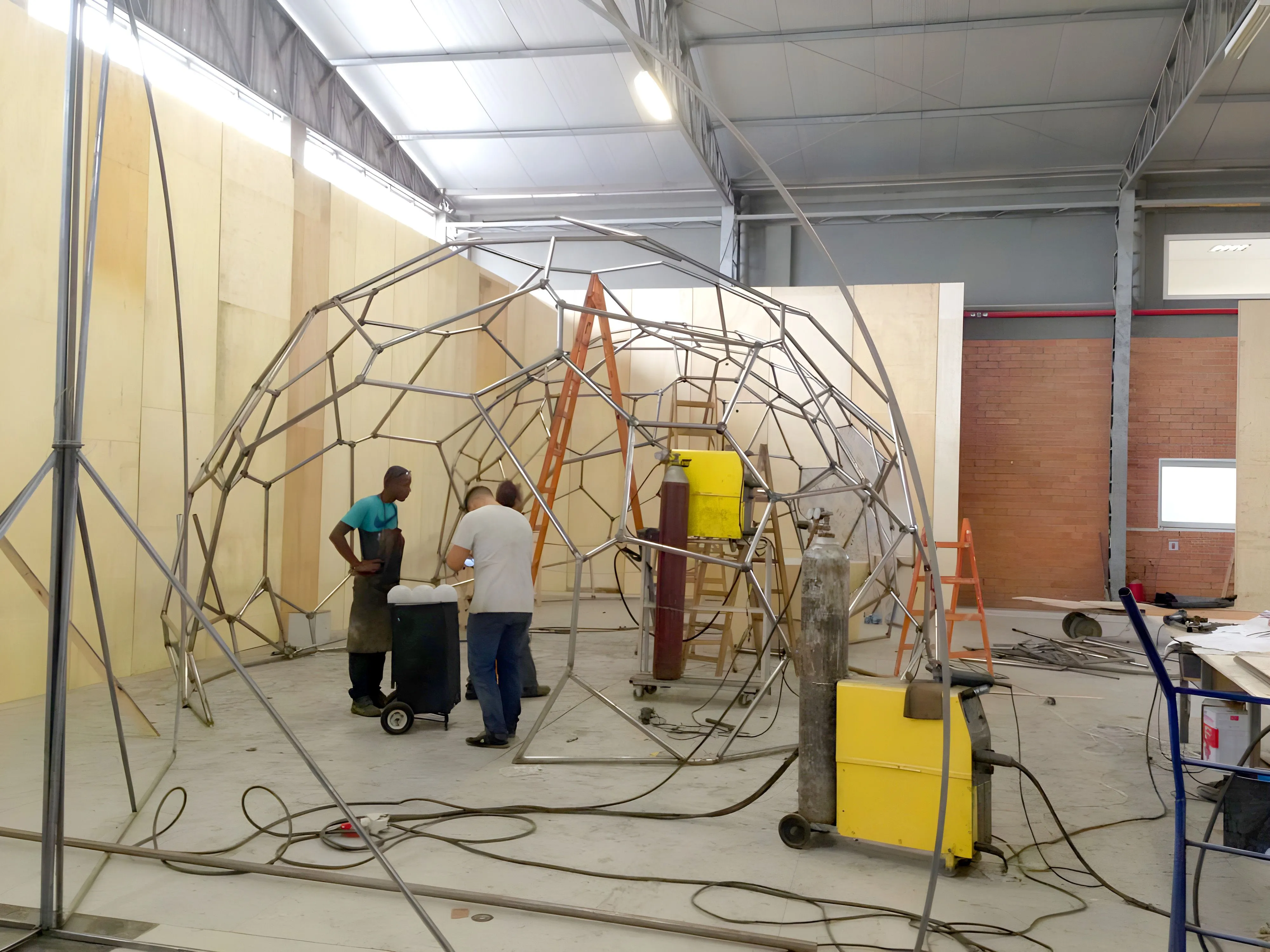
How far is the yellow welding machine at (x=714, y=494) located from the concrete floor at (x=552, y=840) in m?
1.19

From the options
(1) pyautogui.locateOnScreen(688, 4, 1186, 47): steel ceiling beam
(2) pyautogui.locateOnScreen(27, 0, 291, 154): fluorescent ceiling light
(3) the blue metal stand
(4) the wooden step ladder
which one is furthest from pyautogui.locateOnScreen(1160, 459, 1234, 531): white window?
(2) pyautogui.locateOnScreen(27, 0, 291, 154): fluorescent ceiling light

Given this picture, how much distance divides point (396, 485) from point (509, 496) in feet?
2.80

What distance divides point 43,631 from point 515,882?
410 centimetres

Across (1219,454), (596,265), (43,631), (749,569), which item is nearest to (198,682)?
(43,631)

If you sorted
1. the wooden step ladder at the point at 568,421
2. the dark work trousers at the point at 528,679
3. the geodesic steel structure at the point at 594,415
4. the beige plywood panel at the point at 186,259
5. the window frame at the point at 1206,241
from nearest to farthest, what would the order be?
the geodesic steel structure at the point at 594,415, the dark work trousers at the point at 528,679, the beige plywood panel at the point at 186,259, the wooden step ladder at the point at 568,421, the window frame at the point at 1206,241

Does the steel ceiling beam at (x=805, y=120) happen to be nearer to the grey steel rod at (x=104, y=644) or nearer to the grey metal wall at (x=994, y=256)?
the grey metal wall at (x=994, y=256)

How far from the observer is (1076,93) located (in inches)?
428

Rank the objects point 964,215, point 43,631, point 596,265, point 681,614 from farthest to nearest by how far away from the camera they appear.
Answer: point 596,265 < point 964,215 < point 681,614 < point 43,631

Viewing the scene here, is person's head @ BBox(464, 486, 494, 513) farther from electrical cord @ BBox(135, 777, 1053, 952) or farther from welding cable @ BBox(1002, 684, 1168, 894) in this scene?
welding cable @ BBox(1002, 684, 1168, 894)

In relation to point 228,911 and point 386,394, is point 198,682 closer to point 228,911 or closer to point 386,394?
point 228,911

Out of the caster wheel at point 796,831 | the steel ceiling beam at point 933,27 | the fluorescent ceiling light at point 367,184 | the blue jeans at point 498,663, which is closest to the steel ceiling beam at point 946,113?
the steel ceiling beam at point 933,27

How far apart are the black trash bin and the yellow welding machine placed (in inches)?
70.6

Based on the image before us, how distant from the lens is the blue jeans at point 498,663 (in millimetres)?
4895

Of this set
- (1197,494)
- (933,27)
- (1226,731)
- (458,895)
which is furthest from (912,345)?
(458,895)
